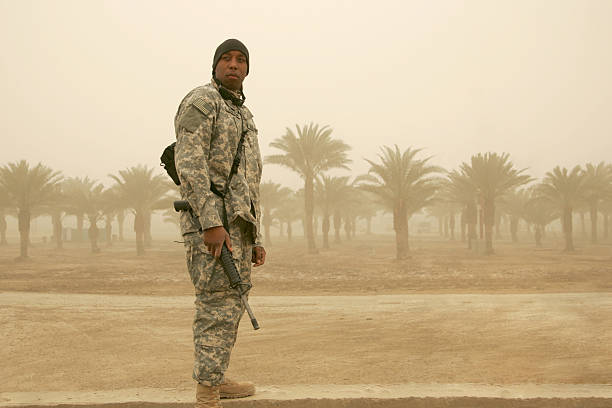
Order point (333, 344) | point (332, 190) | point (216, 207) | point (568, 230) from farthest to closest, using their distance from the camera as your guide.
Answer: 1. point (332, 190)
2. point (568, 230)
3. point (333, 344)
4. point (216, 207)

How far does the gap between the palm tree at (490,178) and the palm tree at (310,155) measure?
7.80 m

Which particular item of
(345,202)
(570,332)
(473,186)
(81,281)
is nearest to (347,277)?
(81,281)

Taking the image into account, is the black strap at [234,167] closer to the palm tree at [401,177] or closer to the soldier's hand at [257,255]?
the soldier's hand at [257,255]

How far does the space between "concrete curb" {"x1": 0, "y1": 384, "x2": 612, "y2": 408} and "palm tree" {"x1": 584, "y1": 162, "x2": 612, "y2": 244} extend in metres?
29.1

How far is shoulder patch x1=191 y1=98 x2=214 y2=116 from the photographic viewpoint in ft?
8.99

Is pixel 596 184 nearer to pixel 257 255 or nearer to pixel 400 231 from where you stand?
pixel 400 231

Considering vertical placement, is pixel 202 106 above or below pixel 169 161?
above

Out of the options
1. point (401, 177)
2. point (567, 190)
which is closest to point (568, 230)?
point (567, 190)

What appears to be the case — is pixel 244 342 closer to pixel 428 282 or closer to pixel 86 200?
pixel 428 282

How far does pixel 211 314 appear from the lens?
2676 mm

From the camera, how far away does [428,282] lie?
13328 mm

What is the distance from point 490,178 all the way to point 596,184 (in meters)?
9.14

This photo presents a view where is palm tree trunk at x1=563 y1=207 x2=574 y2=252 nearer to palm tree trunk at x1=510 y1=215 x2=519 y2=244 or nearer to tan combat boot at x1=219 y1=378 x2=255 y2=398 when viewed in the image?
palm tree trunk at x1=510 y1=215 x2=519 y2=244

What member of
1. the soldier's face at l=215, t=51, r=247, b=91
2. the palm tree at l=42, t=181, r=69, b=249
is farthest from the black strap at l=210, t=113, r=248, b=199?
the palm tree at l=42, t=181, r=69, b=249
